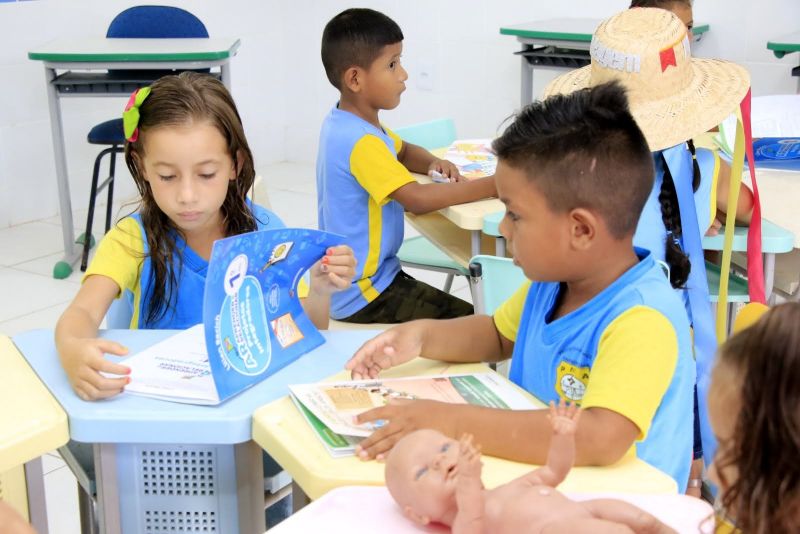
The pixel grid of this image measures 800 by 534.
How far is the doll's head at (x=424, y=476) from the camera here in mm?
1030

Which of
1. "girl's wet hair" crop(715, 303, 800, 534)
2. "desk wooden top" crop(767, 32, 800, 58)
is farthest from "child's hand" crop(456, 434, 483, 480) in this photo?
"desk wooden top" crop(767, 32, 800, 58)

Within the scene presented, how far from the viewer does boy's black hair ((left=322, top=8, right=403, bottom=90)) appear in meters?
2.70

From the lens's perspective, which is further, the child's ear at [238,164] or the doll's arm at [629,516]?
the child's ear at [238,164]

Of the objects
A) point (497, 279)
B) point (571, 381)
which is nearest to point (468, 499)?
point (571, 381)

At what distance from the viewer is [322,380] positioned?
147cm

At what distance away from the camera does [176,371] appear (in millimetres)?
1492

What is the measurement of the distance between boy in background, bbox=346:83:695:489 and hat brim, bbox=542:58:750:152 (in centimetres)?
52

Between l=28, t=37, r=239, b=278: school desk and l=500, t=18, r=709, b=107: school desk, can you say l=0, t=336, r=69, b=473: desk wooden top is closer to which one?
l=28, t=37, r=239, b=278: school desk

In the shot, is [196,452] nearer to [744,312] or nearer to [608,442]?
[608,442]

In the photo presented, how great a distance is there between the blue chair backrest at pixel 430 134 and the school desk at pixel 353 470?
184 centimetres

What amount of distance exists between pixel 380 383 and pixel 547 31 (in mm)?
3191

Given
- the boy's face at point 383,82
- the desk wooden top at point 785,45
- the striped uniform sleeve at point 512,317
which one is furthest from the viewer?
the desk wooden top at point 785,45

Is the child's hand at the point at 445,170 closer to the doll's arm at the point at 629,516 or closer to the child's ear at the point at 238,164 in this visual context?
the child's ear at the point at 238,164

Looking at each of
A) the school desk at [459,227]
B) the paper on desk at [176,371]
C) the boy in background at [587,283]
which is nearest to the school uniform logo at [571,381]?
the boy in background at [587,283]
